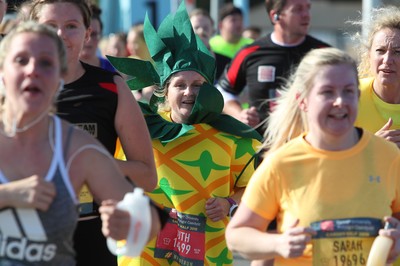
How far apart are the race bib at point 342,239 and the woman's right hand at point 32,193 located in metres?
1.02

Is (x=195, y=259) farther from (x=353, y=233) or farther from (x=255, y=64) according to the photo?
(x=255, y=64)

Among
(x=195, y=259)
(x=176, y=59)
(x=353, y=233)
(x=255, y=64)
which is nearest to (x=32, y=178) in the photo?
(x=353, y=233)

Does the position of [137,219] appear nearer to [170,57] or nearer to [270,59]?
[170,57]

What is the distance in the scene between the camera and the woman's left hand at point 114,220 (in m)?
3.42

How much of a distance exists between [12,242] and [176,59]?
235 cm

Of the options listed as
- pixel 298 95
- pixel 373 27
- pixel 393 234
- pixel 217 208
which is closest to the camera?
pixel 393 234

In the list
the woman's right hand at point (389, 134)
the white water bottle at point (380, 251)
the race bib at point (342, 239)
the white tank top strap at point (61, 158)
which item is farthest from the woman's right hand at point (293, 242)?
the woman's right hand at point (389, 134)

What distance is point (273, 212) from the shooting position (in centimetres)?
391

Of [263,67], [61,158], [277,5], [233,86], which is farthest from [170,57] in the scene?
[277,5]

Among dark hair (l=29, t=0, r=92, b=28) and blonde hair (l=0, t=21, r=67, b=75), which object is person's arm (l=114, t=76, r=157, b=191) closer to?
dark hair (l=29, t=0, r=92, b=28)

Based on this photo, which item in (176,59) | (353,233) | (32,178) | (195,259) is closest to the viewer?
(32,178)

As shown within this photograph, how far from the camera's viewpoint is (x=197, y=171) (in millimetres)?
5391

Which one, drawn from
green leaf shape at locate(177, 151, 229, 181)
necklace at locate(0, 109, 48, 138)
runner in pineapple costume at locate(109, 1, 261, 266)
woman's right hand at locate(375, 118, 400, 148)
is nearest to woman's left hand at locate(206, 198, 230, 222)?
runner in pineapple costume at locate(109, 1, 261, 266)

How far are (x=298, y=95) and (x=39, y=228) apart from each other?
4.09ft
